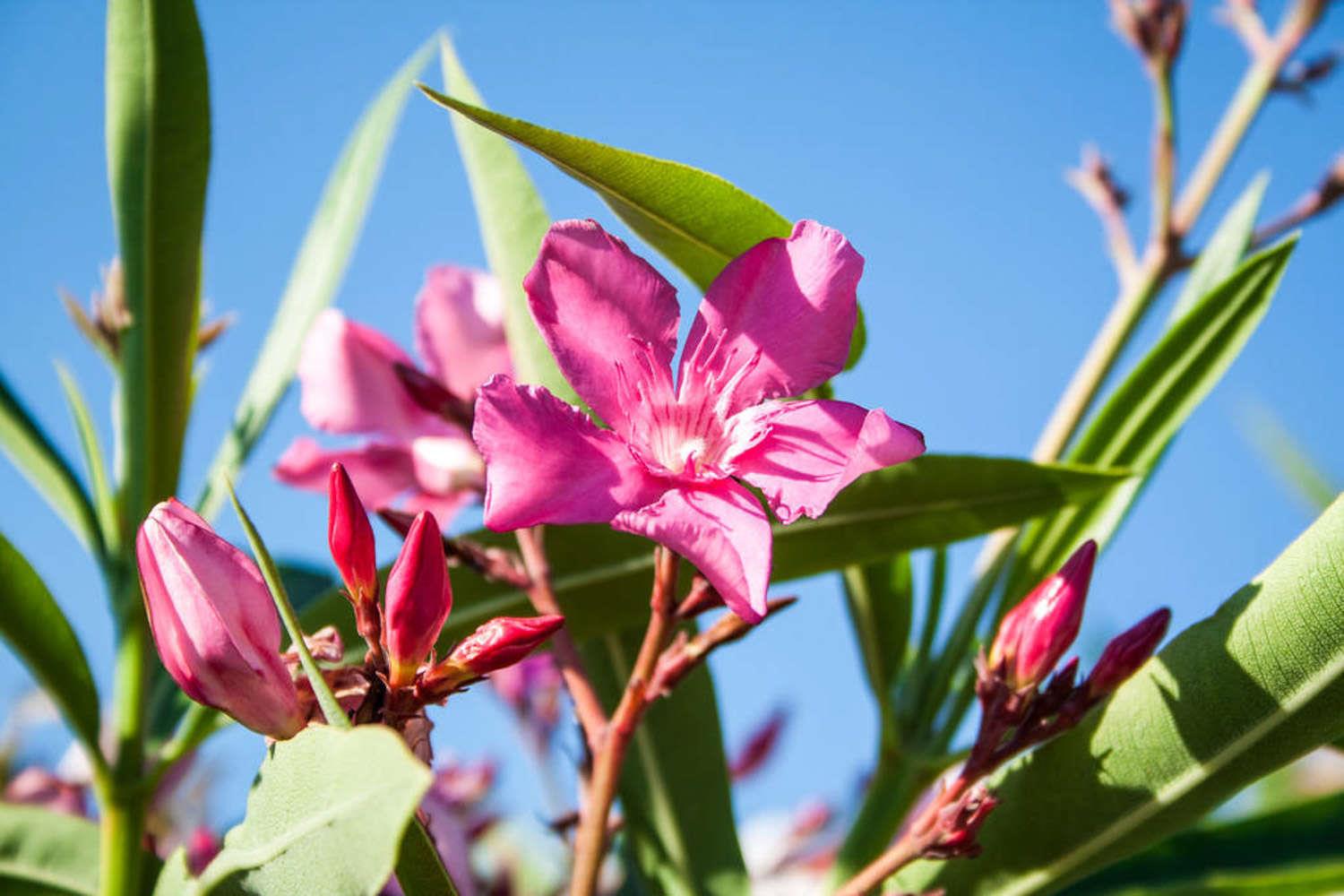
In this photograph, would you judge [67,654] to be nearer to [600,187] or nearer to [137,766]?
[137,766]

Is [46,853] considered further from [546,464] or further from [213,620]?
[546,464]

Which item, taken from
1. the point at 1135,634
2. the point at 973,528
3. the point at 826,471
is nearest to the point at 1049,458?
the point at 973,528

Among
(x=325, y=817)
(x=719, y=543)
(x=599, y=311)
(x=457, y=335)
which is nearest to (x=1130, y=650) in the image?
(x=719, y=543)

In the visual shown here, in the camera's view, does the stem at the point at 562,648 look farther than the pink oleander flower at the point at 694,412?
Yes

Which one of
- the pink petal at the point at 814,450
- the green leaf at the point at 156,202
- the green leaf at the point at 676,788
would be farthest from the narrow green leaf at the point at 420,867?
the green leaf at the point at 156,202

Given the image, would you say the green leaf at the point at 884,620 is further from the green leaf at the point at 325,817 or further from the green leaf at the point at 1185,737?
the green leaf at the point at 325,817
